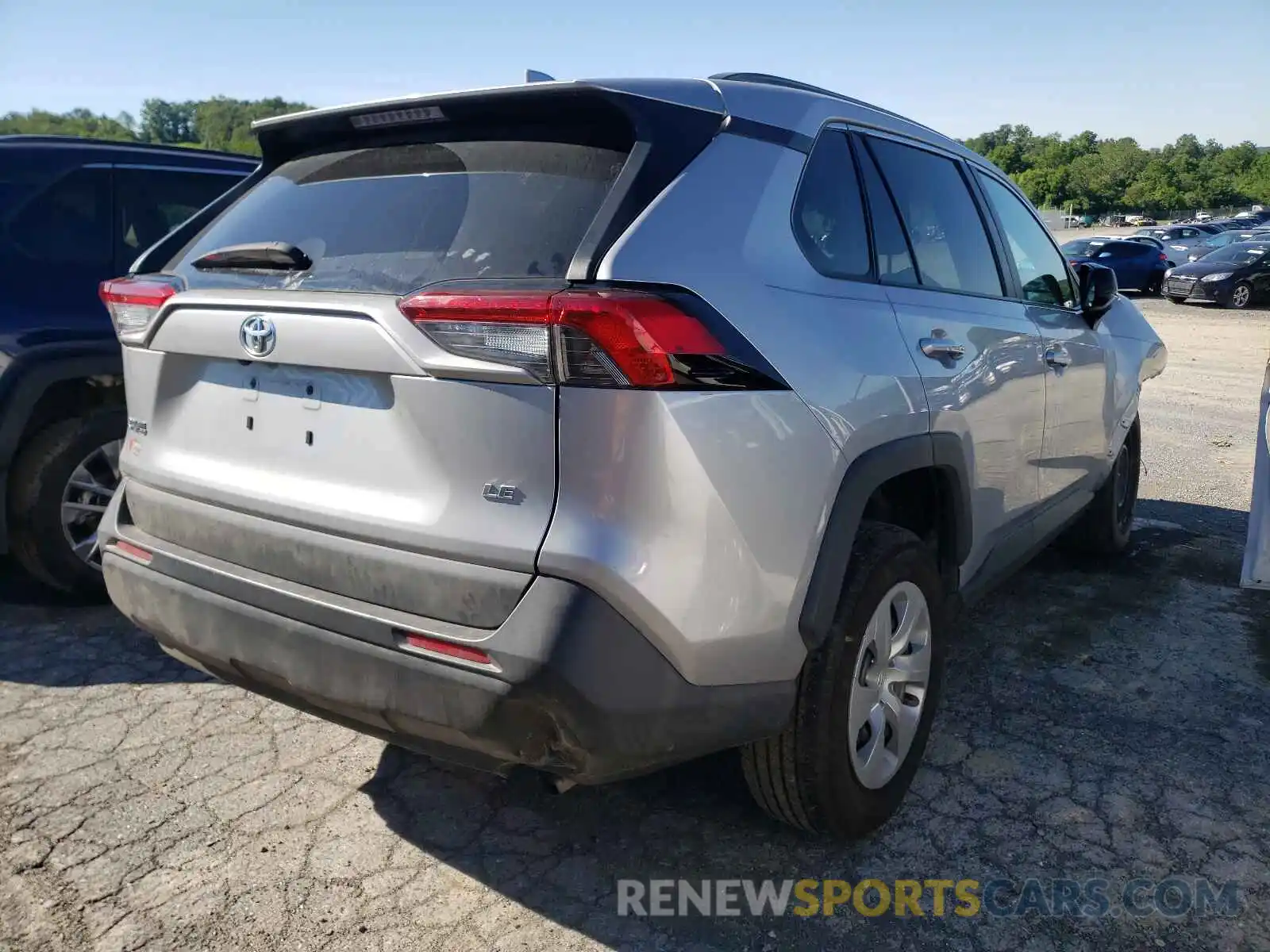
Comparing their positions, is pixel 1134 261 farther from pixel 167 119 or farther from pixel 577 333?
pixel 167 119

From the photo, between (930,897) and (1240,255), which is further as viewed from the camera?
(1240,255)

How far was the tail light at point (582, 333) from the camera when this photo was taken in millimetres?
1843

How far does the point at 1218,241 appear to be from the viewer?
31.2 meters

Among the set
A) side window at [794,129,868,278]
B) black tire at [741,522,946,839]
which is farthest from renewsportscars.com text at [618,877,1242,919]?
side window at [794,129,868,278]

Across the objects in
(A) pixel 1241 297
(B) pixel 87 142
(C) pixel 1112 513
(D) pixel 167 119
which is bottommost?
(A) pixel 1241 297

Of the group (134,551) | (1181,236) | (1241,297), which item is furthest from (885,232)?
(1181,236)

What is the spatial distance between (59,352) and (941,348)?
330 cm

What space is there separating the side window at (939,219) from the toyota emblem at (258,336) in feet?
5.72

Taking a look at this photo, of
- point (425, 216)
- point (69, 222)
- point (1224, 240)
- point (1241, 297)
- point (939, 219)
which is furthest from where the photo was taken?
point (1224, 240)

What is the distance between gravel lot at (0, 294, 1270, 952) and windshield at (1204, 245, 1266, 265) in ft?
68.6

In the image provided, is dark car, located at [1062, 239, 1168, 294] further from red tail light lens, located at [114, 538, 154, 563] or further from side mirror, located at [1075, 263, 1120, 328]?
red tail light lens, located at [114, 538, 154, 563]

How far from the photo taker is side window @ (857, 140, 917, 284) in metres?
2.75

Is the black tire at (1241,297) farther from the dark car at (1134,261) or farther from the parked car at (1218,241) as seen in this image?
the parked car at (1218,241)

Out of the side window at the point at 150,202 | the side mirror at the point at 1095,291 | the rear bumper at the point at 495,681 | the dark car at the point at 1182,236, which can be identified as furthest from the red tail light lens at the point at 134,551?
the dark car at the point at 1182,236
